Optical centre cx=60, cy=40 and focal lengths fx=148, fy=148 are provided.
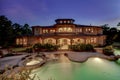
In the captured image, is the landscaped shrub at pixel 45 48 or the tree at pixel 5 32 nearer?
the landscaped shrub at pixel 45 48

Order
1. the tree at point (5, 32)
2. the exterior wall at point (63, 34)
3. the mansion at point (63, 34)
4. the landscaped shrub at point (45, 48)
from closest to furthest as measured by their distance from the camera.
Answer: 1. the landscaped shrub at point (45, 48)
2. the exterior wall at point (63, 34)
3. the mansion at point (63, 34)
4. the tree at point (5, 32)

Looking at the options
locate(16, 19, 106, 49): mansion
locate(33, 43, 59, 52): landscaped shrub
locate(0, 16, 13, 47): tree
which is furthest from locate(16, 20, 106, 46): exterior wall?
locate(33, 43, 59, 52): landscaped shrub

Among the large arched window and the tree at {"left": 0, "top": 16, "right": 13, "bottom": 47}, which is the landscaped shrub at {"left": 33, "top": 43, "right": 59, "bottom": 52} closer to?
the large arched window

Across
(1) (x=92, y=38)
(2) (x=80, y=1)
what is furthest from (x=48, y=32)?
(2) (x=80, y=1)

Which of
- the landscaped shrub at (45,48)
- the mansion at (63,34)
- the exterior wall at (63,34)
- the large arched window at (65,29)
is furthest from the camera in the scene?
the large arched window at (65,29)


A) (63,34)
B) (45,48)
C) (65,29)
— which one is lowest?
(45,48)

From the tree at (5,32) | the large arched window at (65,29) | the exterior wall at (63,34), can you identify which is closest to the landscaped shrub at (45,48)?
the exterior wall at (63,34)

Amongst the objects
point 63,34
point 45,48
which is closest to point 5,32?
point 63,34

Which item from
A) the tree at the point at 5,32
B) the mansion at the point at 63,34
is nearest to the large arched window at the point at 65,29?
the mansion at the point at 63,34

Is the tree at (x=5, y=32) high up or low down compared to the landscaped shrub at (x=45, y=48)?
up

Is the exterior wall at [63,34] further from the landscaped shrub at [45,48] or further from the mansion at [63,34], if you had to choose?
the landscaped shrub at [45,48]

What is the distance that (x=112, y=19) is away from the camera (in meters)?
60.1

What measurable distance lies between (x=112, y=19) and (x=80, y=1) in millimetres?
20249

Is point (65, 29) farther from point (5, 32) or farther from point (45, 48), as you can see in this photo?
point (5, 32)
